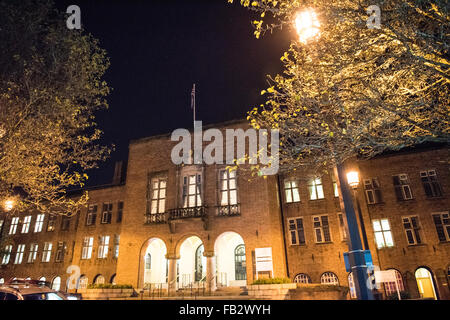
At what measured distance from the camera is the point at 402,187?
20016 millimetres

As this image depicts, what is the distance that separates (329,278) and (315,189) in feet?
20.0

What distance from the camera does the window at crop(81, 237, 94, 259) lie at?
26.7m

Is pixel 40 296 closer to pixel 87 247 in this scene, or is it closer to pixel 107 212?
pixel 107 212

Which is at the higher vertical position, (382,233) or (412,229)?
(412,229)

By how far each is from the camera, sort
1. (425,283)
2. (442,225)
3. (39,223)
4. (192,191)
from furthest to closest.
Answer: (39,223), (192,191), (442,225), (425,283)

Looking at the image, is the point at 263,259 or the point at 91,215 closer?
the point at 263,259

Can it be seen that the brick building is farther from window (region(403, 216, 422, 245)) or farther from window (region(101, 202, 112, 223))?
window (region(101, 202, 112, 223))

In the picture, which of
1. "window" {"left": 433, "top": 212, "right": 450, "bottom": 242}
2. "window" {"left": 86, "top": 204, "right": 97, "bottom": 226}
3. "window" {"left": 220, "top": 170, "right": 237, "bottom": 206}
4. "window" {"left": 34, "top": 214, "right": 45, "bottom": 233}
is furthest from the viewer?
"window" {"left": 34, "top": 214, "right": 45, "bottom": 233}

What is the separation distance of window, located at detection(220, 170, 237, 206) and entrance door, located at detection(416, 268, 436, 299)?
12.7m

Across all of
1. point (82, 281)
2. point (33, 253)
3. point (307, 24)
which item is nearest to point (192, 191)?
point (82, 281)

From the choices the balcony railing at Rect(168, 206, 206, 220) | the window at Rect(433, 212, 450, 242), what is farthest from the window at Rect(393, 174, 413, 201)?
the balcony railing at Rect(168, 206, 206, 220)

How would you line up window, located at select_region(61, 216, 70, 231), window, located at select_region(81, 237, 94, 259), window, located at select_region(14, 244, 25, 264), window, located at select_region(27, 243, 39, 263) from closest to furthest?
window, located at select_region(81, 237, 94, 259)
window, located at select_region(61, 216, 70, 231)
window, located at select_region(27, 243, 39, 263)
window, located at select_region(14, 244, 25, 264)

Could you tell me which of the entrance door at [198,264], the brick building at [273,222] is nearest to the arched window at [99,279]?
the brick building at [273,222]

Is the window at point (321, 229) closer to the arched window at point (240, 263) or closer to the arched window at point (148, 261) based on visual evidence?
the arched window at point (240, 263)
